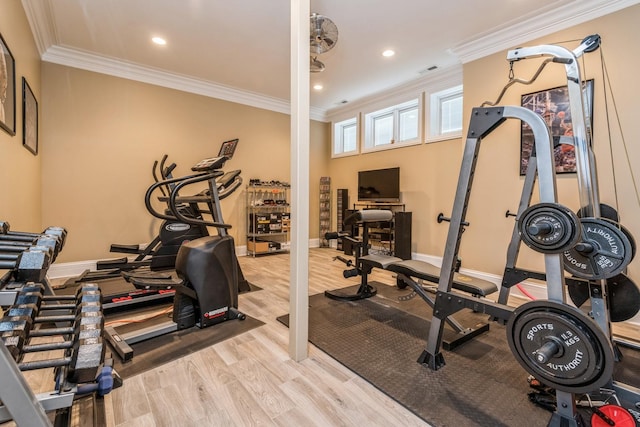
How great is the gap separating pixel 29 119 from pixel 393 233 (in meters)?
4.74

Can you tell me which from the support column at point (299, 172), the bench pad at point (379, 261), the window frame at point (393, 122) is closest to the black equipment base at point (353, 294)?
the bench pad at point (379, 261)

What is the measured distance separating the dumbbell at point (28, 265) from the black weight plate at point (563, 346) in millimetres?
1855

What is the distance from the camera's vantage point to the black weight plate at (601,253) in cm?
166

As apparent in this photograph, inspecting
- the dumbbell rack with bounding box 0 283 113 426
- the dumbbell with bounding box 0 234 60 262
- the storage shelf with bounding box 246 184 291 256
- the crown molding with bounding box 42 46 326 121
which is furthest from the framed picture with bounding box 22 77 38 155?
the storage shelf with bounding box 246 184 291 256

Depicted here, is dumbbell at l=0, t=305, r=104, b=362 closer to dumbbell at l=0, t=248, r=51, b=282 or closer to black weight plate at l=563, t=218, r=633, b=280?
dumbbell at l=0, t=248, r=51, b=282

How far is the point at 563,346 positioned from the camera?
127 cm

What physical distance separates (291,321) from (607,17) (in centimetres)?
385

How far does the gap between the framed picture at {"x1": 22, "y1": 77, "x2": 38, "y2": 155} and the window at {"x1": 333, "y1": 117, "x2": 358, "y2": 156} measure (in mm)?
4705

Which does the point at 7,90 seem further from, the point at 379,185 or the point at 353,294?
the point at 379,185

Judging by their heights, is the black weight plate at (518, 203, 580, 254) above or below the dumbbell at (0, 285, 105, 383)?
above

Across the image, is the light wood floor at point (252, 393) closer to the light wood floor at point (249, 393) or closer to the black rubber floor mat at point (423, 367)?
the light wood floor at point (249, 393)

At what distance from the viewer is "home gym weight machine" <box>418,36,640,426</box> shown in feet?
4.09

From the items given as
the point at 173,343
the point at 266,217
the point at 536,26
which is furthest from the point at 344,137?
Result: the point at 173,343

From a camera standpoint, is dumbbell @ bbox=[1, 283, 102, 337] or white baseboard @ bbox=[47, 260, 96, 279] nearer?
dumbbell @ bbox=[1, 283, 102, 337]
